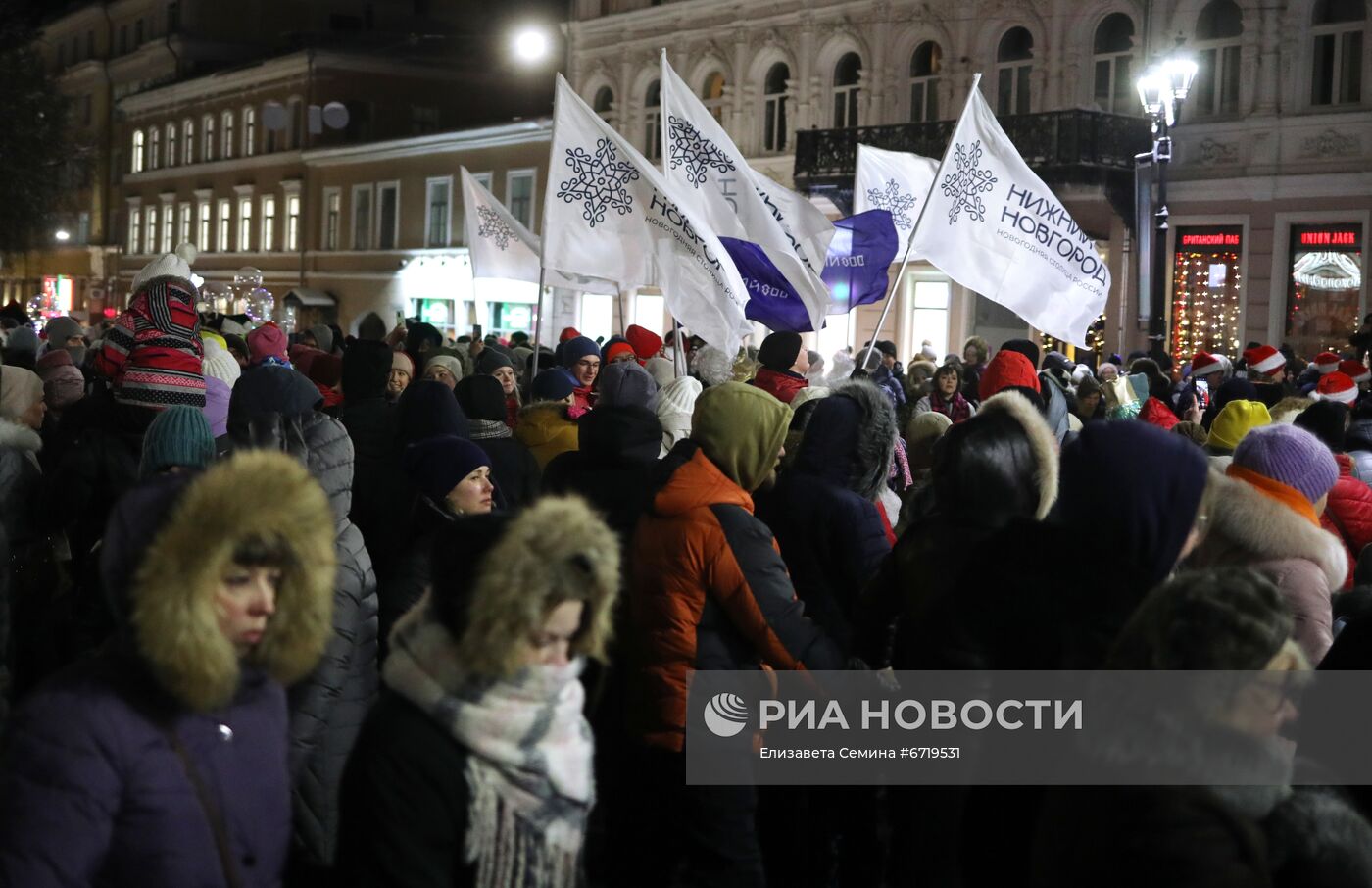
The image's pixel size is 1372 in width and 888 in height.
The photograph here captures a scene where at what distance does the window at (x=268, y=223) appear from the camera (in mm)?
49250

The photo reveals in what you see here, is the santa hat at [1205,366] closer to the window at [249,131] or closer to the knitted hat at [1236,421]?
the knitted hat at [1236,421]

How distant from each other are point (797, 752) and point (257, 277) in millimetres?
41605

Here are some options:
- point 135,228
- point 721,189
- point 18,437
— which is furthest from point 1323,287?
point 135,228

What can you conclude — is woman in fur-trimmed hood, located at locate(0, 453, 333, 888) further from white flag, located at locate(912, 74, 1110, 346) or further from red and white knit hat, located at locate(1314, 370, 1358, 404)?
red and white knit hat, located at locate(1314, 370, 1358, 404)

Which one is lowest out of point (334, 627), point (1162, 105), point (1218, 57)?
point (334, 627)

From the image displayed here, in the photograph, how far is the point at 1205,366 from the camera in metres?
13.0

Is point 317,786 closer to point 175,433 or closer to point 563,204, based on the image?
point 175,433

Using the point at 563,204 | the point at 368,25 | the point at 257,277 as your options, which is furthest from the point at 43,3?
the point at 563,204

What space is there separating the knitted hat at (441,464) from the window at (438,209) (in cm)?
3536

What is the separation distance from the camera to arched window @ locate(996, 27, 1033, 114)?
2567 centimetres

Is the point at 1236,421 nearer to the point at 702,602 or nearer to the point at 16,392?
the point at 702,602

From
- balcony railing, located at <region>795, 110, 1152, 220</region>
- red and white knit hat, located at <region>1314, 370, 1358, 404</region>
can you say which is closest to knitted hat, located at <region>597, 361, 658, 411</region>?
red and white knit hat, located at <region>1314, 370, 1358, 404</region>

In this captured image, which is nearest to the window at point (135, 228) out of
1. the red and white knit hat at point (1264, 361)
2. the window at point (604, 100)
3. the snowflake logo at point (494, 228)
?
the window at point (604, 100)

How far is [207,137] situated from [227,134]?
2089 mm
